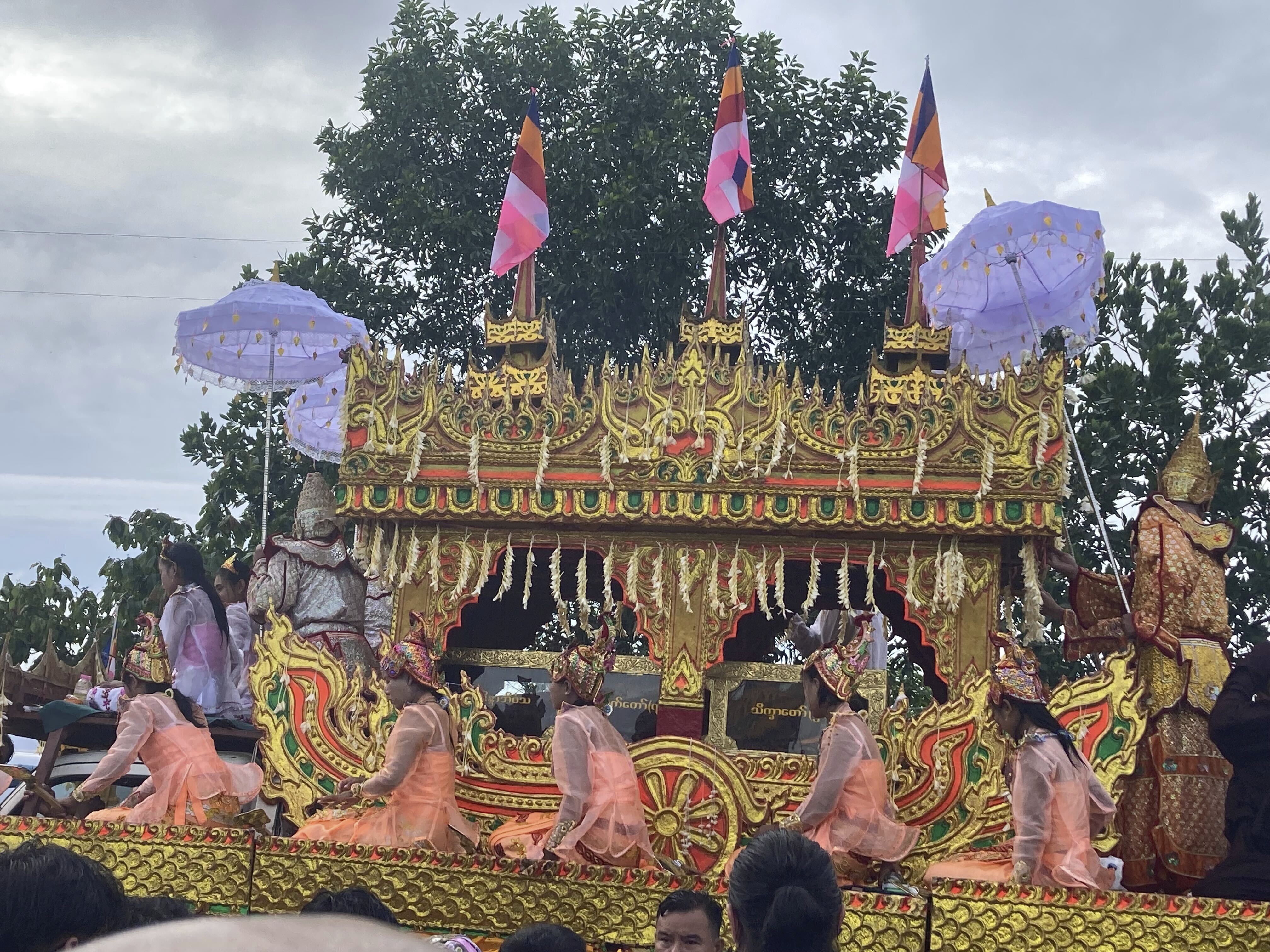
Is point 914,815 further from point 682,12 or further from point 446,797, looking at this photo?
point 682,12

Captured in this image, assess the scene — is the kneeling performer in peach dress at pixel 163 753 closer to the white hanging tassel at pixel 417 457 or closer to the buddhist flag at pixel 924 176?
the white hanging tassel at pixel 417 457

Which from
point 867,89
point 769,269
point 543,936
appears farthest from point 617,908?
point 867,89

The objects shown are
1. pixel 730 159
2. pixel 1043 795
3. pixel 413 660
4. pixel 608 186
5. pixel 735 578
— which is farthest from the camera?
pixel 608 186

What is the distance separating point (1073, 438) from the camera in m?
8.72

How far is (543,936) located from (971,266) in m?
Result: 8.59

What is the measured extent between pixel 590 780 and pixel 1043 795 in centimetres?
246

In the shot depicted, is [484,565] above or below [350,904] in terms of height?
above

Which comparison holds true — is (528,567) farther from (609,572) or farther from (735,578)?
(735,578)

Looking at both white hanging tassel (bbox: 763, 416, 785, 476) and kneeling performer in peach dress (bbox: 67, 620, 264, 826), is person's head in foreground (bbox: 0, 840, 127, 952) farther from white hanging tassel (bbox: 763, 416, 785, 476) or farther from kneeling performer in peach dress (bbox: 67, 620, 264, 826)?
white hanging tassel (bbox: 763, 416, 785, 476)

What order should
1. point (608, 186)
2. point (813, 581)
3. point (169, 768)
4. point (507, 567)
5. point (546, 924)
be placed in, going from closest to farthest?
point (546, 924), point (169, 768), point (813, 581), point (507, 567), point (608, 186)

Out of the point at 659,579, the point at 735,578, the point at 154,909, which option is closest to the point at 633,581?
the point at 659,579

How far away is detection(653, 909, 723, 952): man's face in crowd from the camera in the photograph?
15.0 ft

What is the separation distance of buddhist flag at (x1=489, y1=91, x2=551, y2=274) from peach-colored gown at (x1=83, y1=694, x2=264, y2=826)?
4386 mm

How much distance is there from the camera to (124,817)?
8562 mm
